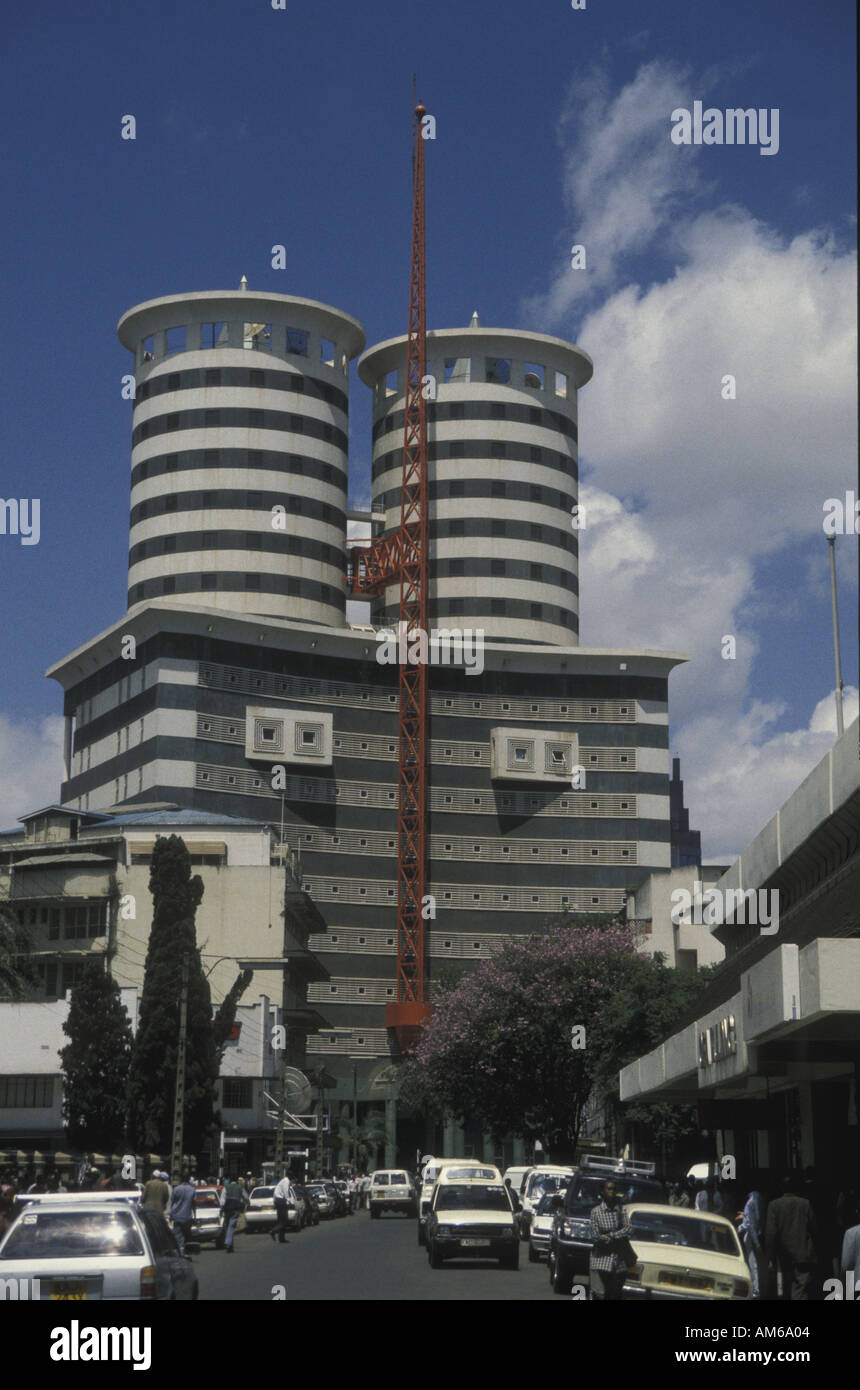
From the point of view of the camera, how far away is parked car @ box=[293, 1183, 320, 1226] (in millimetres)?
52037

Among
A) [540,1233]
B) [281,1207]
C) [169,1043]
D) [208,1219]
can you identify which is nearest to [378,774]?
[169,1043]

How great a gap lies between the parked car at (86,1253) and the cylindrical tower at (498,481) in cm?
9852

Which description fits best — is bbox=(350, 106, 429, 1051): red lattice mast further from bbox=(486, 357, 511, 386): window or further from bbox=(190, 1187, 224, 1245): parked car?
bbox=(190, 1187, 224, 1245): parked car

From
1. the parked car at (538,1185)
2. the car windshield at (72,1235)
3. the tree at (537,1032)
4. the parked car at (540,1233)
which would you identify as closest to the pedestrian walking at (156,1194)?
the parked car at (540,1233)

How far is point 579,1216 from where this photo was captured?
27922mm

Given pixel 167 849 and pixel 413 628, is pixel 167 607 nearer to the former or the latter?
pixel 413 628

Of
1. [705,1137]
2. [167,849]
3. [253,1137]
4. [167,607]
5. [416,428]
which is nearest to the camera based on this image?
[705,1137]

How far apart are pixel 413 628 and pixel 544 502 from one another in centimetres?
1379

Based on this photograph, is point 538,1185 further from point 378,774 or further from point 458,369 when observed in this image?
point 458,369

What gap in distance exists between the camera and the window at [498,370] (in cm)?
12119

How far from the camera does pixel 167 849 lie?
68.5 metres

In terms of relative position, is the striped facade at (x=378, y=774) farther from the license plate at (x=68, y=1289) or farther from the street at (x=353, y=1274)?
the license plate at (x=68, y=1289)

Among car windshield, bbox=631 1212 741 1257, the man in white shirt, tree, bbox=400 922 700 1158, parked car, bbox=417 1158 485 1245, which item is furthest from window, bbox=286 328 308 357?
car windshield, bbox=631 1212 741 1257
